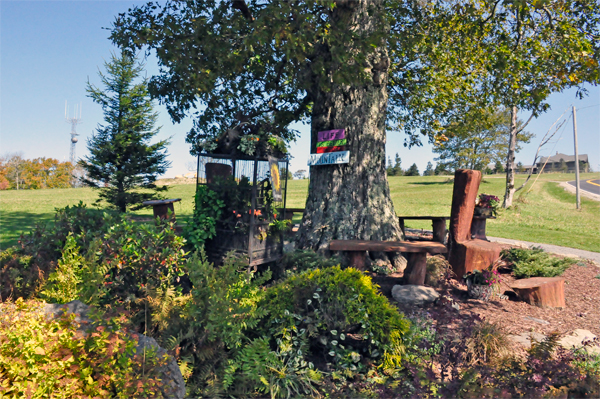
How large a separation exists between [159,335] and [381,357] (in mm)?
2229

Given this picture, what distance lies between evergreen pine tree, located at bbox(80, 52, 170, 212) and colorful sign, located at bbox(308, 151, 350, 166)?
810 centimetres

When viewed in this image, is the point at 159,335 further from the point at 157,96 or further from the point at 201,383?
the point at 157,96

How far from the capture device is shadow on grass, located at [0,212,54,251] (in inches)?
376

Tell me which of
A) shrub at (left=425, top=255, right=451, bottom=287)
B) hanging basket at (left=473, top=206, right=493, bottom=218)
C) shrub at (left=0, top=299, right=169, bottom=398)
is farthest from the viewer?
hanging basket at (left=473, top=206, right=493, bottom=218)

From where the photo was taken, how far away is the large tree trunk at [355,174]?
6934 millimetres

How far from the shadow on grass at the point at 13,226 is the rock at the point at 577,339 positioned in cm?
1000

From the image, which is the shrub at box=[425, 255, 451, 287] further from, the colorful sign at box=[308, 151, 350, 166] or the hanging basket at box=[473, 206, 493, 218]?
the hanging basket at box=[473, 206, 493, 218]

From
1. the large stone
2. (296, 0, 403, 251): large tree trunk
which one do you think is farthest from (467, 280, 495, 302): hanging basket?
(296, 0, 403, 251): large tree trunk

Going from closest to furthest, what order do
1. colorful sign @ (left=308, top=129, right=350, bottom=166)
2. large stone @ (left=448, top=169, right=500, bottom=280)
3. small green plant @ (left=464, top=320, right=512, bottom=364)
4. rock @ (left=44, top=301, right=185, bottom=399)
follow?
rock @ (left=44, top=301, right=185, bottom=399)
small green plant @ (left=464, top=320, right=512, bottom=364)
large stone @ (left=448, top=169, right=500, bottom=280)
colorful sign @ (left=308, top=129, right=350, bottom=166)

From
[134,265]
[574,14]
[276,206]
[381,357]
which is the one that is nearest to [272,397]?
[381,357]

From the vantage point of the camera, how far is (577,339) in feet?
13.6

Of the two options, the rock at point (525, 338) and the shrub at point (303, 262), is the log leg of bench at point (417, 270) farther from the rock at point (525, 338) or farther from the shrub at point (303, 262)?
the rock at point (525, 338)

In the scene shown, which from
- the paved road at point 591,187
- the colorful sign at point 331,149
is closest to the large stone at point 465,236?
the colorful sign at point 331,149

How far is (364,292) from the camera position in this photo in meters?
3.54
